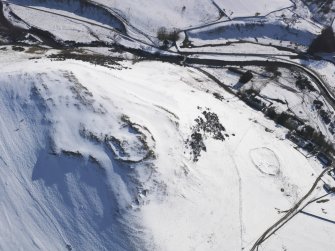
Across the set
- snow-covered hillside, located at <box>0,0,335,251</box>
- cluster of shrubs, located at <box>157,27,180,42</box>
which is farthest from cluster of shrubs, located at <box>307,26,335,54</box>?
cluster of shrubs, located at <box>157,27,180,42</box>

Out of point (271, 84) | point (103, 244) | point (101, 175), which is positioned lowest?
point (103, 244)

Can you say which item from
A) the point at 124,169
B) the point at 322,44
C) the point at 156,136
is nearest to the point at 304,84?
the point at 322,44

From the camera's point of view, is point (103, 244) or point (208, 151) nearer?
point (103, 244)

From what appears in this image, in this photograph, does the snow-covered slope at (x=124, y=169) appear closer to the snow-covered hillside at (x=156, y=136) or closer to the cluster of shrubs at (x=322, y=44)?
the snow-covered hillside at (x=156, y=136)

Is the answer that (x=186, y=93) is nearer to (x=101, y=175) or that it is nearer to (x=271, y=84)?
(x=271, y=84)

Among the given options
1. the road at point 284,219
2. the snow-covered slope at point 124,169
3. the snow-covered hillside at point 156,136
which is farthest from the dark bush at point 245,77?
the road at point 284,219

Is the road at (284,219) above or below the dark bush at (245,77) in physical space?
below

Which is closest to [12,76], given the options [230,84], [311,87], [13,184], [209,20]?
[13,184]

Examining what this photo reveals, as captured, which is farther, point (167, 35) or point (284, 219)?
point (167, 35)

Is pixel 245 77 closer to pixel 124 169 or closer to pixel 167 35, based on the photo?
pixel 167 35
